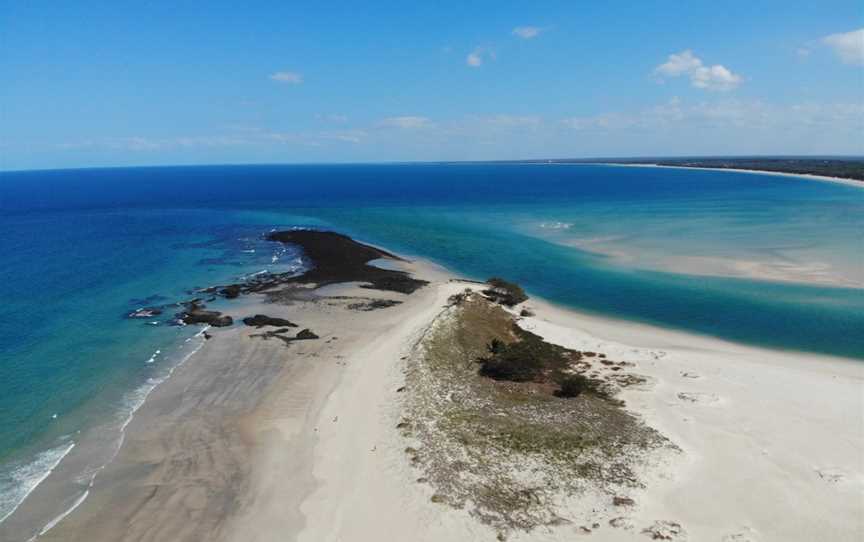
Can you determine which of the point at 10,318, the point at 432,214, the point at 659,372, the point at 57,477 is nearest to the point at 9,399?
the point at 57,477

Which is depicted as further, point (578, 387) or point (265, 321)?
point (265, 321)

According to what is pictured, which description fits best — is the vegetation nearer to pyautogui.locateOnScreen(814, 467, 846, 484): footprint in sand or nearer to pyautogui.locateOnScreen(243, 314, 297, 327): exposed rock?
pyautogui.locateOnScreen(814, 467, 846, 484): footprint in sand

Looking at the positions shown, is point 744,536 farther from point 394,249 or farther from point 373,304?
point 394,249

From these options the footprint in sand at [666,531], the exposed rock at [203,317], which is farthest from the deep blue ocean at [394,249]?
the footprint in sand at [666,531]

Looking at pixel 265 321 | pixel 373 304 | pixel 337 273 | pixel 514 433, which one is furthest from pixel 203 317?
pixel 514 433

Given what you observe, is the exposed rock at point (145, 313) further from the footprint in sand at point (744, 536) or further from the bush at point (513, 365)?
the footprint in sand at point (744, 536)

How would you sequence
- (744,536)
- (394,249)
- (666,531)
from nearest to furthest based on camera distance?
1. (744,536)
2. (666,531)
3. (394,249)
